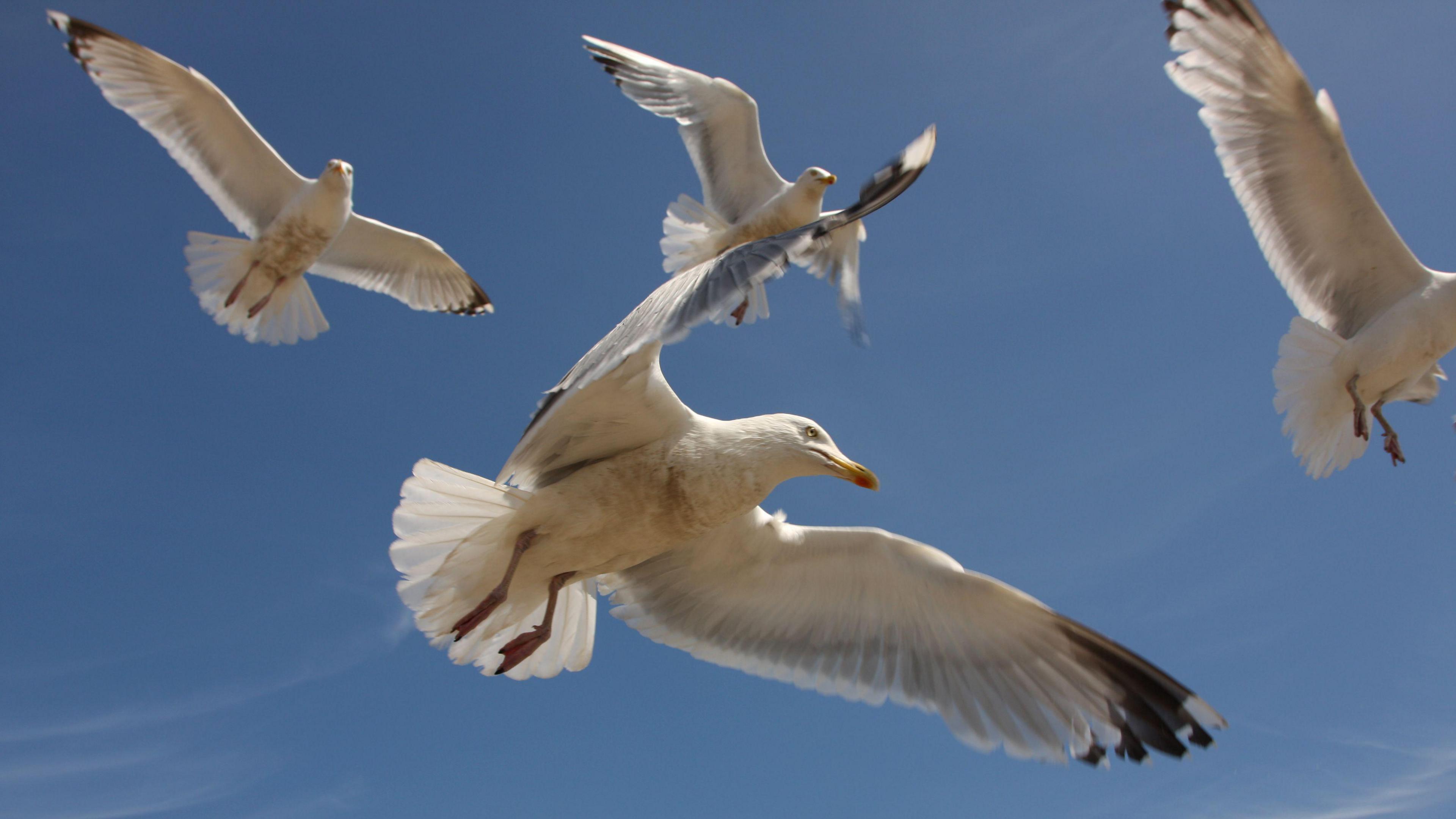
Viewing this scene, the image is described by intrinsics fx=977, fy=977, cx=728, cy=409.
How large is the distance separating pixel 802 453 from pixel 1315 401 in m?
3.71

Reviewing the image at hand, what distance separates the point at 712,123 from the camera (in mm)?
6578

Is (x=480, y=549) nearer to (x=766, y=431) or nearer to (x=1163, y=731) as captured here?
(x=766, y=431)

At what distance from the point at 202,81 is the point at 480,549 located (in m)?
5.32

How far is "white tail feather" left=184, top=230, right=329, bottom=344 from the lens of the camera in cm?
664

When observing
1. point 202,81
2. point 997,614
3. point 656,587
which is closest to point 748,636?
point 656,587

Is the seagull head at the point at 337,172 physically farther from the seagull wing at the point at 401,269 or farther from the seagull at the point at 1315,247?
the seagull at the point at 1315,247

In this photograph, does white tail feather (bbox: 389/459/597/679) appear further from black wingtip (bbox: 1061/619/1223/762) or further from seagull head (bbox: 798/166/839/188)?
seagull head (bbox: 798/166/839/188)

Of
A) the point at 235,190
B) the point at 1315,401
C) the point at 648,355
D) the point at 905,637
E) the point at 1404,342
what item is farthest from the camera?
the point at 235,190

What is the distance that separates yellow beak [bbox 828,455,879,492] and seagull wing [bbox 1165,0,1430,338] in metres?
3.32

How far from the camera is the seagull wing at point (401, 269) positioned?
7.56 meters

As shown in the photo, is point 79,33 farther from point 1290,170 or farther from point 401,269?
point 1290,170

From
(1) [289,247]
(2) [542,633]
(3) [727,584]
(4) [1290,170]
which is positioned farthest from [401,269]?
(4) [1290,170]

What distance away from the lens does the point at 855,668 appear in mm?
3314

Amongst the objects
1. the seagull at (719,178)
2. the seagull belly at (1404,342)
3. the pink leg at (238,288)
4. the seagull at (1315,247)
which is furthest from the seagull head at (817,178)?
the pink leg at (238,288)
